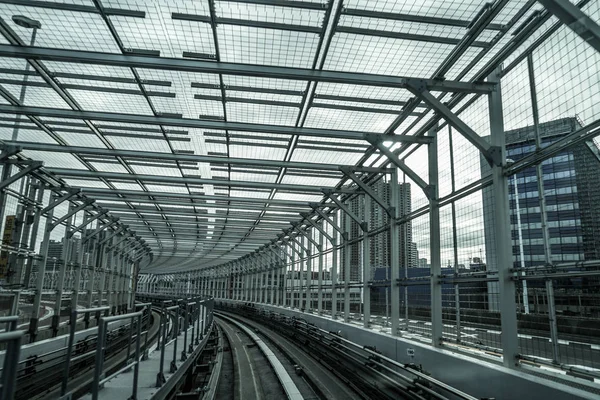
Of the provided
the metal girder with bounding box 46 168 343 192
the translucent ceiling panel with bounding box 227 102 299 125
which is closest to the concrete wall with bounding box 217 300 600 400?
the translucent ceiling panel with bounding box 227 102 299 125

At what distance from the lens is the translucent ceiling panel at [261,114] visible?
988 cm

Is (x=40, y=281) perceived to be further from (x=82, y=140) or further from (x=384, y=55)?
(x=384, y=55)

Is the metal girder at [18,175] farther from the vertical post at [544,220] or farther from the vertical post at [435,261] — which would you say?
the vertical post at [544,220]

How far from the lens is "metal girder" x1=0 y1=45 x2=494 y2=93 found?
25.2ft

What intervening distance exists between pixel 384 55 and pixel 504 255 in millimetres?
4032

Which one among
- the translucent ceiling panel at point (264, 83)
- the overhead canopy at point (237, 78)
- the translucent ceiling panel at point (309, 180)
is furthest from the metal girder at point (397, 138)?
the translucent ceiling panel at point (309, 180)

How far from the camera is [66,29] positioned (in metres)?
7.26

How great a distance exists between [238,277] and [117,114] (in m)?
36.2

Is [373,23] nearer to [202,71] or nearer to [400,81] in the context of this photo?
[400,81]

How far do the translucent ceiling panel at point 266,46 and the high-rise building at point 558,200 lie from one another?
3836 millimetres

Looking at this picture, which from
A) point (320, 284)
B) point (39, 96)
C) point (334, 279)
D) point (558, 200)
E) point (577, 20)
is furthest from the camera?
point (320, 284)

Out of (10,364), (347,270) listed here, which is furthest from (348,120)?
(10,364)

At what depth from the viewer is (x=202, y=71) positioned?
799 cm

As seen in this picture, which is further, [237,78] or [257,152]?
[257,152]
